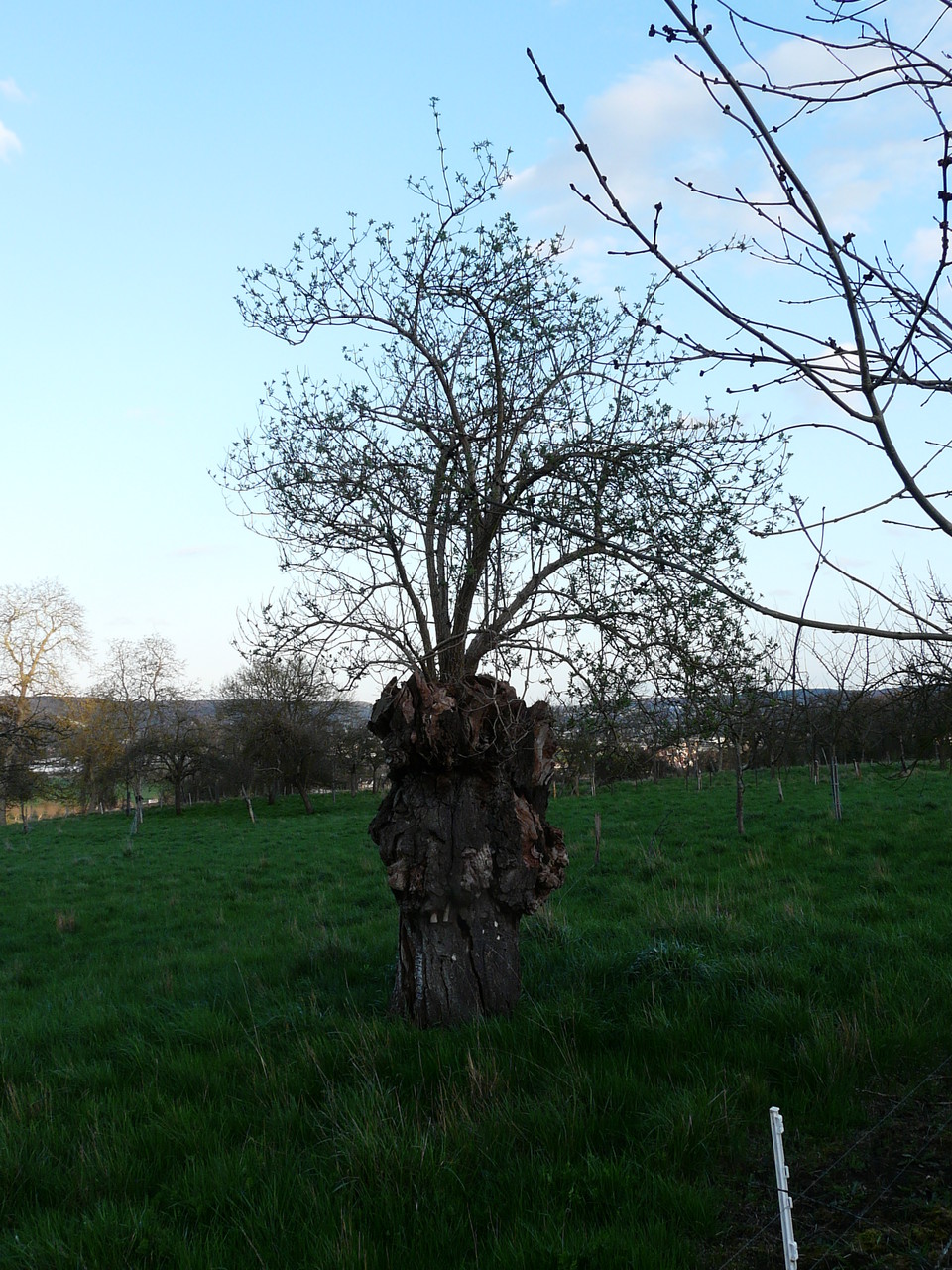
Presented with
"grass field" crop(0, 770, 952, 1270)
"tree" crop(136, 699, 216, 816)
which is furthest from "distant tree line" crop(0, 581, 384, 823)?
"grass field" crop(0, 770, 952, 1270)

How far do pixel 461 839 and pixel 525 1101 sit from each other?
2.32 m

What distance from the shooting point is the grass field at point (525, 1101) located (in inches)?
139

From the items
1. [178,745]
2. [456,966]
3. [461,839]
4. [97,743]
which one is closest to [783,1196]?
[456,966]

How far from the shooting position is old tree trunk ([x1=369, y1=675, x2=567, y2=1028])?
638 cm

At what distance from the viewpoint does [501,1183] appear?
3.87 meters

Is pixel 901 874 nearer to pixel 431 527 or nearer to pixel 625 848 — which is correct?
pixel 625 848

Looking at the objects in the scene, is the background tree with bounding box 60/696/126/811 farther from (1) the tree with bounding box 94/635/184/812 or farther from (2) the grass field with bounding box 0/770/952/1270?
(2) the grass field with bounding box 0/770/952/1270

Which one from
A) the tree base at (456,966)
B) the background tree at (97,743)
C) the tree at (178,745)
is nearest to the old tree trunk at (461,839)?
the tree base at (456,966)

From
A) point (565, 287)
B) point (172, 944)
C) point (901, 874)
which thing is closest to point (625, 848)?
point (901, 874)

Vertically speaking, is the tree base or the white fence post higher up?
the white fence post

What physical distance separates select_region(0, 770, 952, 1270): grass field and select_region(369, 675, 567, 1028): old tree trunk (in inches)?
18.5

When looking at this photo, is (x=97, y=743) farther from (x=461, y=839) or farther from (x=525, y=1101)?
(x=525, y=1101)

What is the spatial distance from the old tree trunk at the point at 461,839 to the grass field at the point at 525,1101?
47cm

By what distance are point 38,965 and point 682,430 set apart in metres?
10.9
